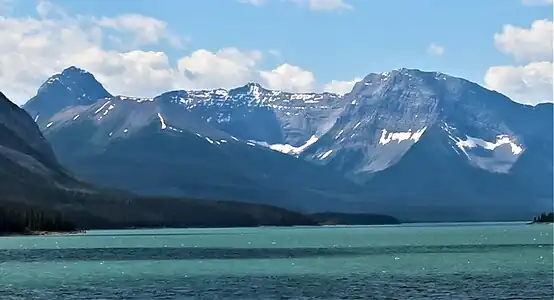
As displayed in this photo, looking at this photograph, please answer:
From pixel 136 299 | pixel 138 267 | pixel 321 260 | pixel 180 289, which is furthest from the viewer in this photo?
pixel 321 260

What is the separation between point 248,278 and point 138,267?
2592cm

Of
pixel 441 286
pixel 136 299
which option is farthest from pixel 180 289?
pixel 441 286

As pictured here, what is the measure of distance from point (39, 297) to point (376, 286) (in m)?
32.9

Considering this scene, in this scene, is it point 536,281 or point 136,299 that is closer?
point 136,299

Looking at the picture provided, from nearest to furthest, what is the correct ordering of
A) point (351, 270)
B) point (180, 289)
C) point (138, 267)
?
point (180, 289) → point (351, 270) → point (138, 267)

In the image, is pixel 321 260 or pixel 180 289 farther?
pixel 321 260

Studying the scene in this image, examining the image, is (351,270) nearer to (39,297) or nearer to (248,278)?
(248,278)

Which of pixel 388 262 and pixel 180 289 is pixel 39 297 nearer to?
pixel 180 289

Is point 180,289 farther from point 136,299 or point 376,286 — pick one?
point 376,286

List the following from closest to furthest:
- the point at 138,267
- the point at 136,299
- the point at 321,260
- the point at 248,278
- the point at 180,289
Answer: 1. the point at 136,299
2. the point at 180,289
3. the point at 248,278
4. the point at 138,267
5. the point at 321,260

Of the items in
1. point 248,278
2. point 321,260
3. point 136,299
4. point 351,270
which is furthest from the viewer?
point 321,260

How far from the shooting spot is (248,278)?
376 ft

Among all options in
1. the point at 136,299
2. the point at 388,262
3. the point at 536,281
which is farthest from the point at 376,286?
the point at 388,262

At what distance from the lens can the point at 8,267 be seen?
437 ft
